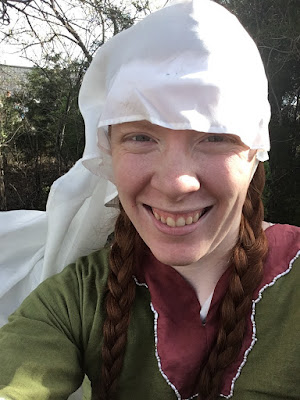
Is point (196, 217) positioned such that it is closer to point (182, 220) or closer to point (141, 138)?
point (182, 220)

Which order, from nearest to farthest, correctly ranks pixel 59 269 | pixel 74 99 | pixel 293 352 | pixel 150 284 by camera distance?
pixel 293 352, pixel 150 284, pixel 59 269, pixel 74 99

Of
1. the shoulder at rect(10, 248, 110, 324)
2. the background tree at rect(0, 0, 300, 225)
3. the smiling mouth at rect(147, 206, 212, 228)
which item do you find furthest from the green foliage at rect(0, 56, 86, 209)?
the smiling mouth at rect(147, 206, 212, 228)

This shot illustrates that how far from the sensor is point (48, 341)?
3.01ft

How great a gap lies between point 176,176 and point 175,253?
0.17 metres

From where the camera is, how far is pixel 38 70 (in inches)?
186

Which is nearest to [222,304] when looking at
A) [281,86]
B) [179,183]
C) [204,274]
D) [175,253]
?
[204,274]

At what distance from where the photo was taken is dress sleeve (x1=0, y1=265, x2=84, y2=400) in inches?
33.7

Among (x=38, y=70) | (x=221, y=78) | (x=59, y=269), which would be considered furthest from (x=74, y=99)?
(x=221, y=78)

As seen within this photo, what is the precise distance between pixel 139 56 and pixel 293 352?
0.72m

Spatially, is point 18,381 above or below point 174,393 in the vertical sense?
above

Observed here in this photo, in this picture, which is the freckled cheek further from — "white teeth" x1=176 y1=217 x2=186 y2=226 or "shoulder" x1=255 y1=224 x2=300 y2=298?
"shoulder" x1=255 y1=224 x2=300 y2=298

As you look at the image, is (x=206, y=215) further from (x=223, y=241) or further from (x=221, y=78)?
(x=221, y=78)

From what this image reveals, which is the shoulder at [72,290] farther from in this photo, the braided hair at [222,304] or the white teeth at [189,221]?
the white teeth at [189,221]

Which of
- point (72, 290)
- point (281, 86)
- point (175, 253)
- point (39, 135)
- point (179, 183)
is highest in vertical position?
point (281, 86)
